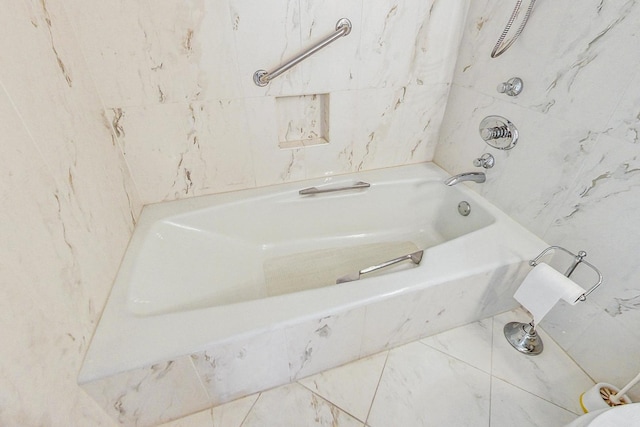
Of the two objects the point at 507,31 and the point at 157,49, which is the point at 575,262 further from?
the point at 157,49

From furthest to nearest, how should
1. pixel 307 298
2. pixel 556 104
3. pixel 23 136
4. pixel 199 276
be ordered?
pixel 199 276 → pixel 556 104 → pixel 307 298 → pixel 23 136

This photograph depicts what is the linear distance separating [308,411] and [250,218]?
0.84 meters

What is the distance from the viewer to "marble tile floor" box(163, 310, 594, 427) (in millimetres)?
974

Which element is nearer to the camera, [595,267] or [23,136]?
[23,136]

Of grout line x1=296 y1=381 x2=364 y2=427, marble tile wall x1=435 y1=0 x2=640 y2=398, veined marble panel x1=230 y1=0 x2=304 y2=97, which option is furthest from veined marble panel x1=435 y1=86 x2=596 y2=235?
grout line x1=296 y1=381 x2=364 y2=427

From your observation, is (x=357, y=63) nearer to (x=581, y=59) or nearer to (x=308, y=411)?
(x=581, y=59)

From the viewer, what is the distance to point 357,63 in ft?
4.09

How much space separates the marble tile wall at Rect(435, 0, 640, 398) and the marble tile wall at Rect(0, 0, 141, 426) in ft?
5.13

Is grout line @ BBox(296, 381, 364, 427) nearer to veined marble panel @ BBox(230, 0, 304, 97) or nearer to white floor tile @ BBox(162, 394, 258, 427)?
white floor tile @ BBox(162, 394, 258, 427)

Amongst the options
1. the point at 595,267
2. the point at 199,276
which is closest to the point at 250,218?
the point at 199,276

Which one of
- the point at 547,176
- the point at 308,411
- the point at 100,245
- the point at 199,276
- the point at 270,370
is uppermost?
the point at 547,176

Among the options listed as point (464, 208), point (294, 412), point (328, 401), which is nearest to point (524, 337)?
point (464, 208)

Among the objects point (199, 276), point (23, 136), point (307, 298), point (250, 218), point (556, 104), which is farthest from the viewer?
point (250, 218)

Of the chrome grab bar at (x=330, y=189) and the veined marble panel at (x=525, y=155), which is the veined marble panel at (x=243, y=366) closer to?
the chrome grab bar at (x=330, y=189)
